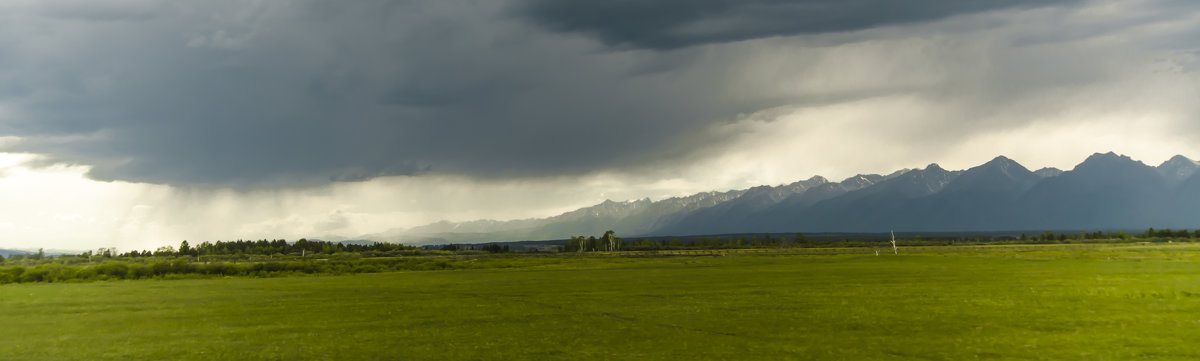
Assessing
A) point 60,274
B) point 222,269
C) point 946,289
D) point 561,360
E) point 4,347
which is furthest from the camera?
point 222,269

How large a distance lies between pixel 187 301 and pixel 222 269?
1988 inches

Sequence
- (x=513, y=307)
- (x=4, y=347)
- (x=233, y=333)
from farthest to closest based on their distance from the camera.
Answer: (x=513, y=307), (x=233, y=333), (x=4, y=347)

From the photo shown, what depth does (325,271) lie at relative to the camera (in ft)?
301

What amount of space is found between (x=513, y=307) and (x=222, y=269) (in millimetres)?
70105

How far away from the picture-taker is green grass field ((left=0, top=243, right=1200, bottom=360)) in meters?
21.5

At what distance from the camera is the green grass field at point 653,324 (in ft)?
70.6

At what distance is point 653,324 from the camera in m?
27.8

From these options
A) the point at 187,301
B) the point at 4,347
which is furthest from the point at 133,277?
the point at 4,347

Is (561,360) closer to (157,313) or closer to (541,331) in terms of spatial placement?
(541,331)

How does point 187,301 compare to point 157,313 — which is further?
point 187,301

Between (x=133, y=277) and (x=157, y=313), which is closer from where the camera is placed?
(x=157, y=313)

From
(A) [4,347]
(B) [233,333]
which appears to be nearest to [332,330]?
(B) [233,333]

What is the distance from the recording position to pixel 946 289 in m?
40.7

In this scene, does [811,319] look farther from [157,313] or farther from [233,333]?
[157,313]
